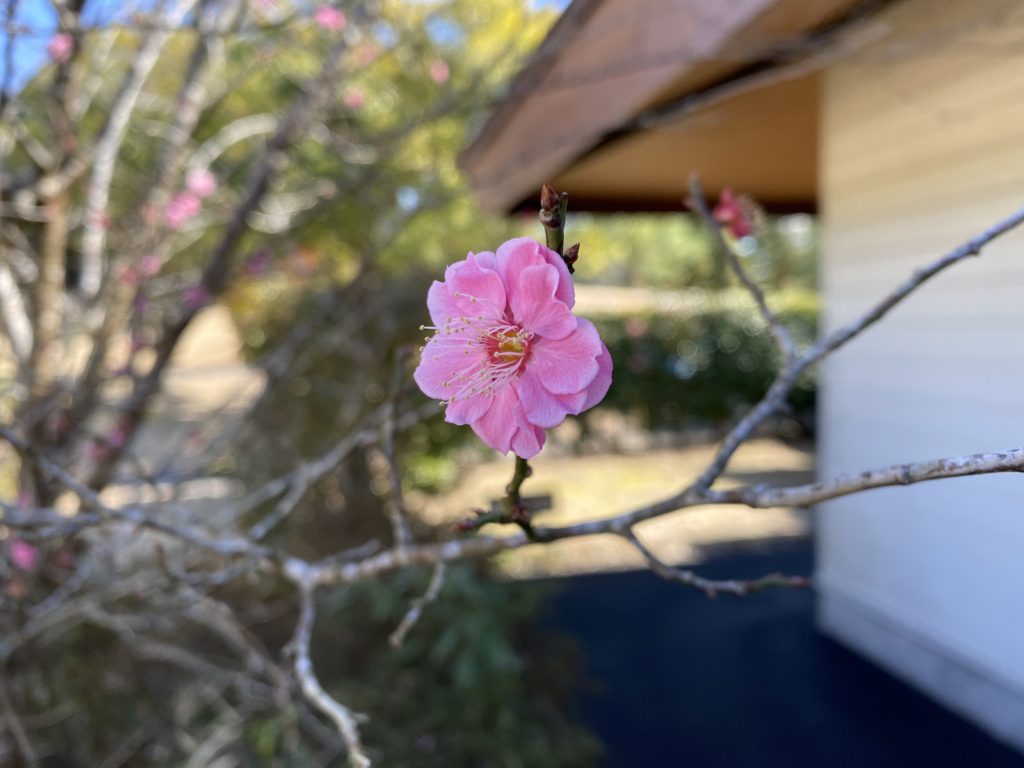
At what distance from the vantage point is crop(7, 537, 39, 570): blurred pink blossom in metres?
2.36

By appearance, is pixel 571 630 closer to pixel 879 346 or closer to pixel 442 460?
pixel 442 460

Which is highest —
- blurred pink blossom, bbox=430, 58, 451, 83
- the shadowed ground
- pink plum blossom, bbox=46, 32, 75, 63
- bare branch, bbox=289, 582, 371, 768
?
blurred pink blossom, bbox=430, 58, 451, 83

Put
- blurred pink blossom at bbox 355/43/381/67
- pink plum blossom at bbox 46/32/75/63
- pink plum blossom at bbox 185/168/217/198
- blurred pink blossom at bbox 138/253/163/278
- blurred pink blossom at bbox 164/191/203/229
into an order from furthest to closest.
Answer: blurred pink blossom at bbox 355/43/381/67 → pink plum blossom at bbox 185/168/217/198 → blurred pink blossom at bbox 164/191/203/229 → blurred pink blossom at bbox 138/253/163/278 → pink plum blossom at bbox 46/32/75/63

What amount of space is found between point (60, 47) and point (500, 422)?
256cm

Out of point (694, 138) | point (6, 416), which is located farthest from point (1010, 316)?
point (6, 416)

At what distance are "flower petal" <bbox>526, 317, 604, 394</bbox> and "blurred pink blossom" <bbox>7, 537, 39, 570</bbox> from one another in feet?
7.75

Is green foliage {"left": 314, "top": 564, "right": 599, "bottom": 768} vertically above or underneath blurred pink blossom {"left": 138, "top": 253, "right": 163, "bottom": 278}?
underneath

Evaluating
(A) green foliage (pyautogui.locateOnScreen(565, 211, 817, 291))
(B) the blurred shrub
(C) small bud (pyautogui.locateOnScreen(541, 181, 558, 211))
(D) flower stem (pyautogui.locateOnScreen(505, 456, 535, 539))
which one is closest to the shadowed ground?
(D) flower stem (pyautogui.locateOnScreen(505, 456, 535, 539))

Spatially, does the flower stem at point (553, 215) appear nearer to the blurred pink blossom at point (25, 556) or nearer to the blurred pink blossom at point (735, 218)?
the blurred pink blossom at point (735, 218)

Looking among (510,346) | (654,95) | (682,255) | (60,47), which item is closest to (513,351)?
(510,346)

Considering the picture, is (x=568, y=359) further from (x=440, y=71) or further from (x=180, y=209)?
(x=440, y=71)

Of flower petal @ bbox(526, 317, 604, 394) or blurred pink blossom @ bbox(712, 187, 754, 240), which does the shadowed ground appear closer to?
blurred pink blossom @ bbox(712, 187, 754, 240)

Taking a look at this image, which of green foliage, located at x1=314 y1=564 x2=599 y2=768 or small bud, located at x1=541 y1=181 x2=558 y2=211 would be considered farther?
green foliage, located at x1=314 y1=564 x2=599 y2=768

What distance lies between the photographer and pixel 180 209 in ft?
11.5
